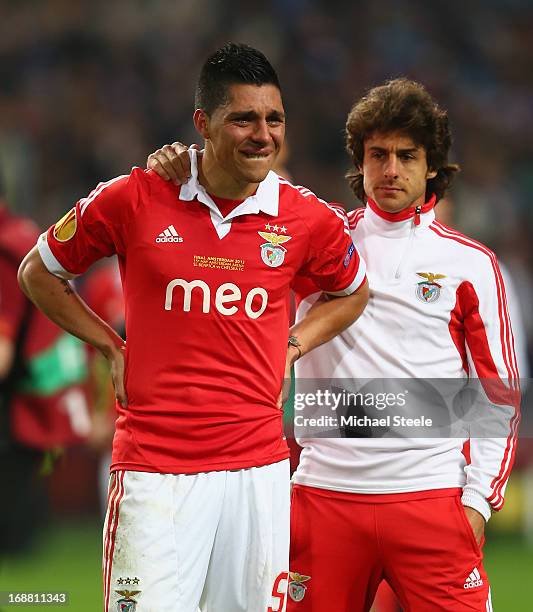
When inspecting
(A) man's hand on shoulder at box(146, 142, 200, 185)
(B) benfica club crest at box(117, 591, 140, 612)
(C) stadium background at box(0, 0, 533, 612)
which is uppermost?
(C) stadium background at box(0, 0, 533, 612)

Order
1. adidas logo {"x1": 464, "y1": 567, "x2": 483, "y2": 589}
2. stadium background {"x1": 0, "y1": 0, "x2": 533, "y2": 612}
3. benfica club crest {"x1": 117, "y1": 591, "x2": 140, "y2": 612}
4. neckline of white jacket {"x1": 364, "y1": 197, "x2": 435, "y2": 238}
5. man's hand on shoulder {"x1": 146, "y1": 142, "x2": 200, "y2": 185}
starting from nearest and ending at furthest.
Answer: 1. benfica club crest {"x1": 117, "y1": 591, "x2": 140, "y2": 612}
2. man's hand on shoulder {"x1": 146, "y1": 142, "x2": 200, "y2": 185}
3. adidas logo {"x1": 464, "y1": 567, "x2": 483, "y2": 589}
4. neckline of white jacket {"x1": 364, "y1": 197, "x2": 435, "y2": 238}
5. stadium background {"x1": 0, "y1": 0, "x2": 533, "y2": 612}

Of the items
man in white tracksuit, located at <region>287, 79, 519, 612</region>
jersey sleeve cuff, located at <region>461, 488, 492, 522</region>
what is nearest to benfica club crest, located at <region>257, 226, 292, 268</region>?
man in white tracksuit, located at <region>287, 79, 519, 612</region>

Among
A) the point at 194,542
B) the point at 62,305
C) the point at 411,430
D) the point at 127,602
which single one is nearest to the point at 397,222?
the point at 411,430

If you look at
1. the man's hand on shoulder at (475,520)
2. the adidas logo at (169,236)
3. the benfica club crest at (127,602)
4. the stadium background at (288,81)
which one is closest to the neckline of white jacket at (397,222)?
the adidas logo at (169,236)

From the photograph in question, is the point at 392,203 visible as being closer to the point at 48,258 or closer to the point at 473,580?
the point at 48,258

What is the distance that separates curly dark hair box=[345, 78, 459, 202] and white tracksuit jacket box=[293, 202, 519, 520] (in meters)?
0.34

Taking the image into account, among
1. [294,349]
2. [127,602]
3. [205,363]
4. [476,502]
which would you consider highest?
[294,349]

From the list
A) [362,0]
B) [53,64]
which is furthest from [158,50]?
[362,0]

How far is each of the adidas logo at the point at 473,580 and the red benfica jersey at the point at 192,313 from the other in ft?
2.34

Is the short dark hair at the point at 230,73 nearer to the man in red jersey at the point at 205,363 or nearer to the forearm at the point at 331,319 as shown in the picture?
the man in red jersey at the point at 205,363

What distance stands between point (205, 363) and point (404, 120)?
3.65 feet

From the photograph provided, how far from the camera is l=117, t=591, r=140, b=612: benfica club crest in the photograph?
3295mm

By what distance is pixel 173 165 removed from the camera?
138 inches

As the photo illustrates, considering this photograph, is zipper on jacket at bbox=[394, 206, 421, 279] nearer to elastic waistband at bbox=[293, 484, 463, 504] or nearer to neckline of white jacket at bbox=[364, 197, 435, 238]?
neckline of white jacket at bbox=[364, 197, 435, 238]
